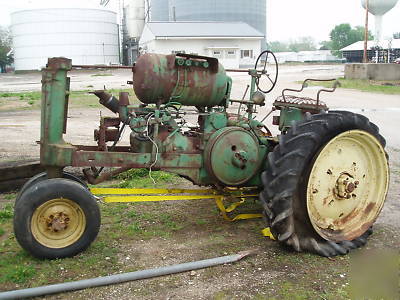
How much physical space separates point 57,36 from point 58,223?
205ft

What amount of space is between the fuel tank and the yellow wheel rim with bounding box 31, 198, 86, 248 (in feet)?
4.20

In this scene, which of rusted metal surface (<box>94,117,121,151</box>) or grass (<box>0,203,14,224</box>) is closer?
rusted metal surface (<box>94,117,121,151</box>)

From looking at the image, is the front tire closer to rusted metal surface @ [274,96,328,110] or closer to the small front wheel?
rusted metal surface @ [274,96,328,110]

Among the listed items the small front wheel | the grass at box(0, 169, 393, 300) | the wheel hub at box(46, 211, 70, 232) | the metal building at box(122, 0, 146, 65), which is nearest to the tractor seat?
the grass at box(0, 169, 393, 300)

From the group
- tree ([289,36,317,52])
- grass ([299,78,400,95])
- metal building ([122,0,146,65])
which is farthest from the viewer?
tree ([289,36,317,52])

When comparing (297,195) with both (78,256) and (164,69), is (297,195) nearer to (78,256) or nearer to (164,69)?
(164,69)

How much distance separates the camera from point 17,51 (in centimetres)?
6356

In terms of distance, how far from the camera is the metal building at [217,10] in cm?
8169

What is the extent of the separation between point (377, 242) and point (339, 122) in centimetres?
136

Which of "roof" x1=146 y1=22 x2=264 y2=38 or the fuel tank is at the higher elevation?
"roof" x1=146 y1=22 x2=264 y2=38

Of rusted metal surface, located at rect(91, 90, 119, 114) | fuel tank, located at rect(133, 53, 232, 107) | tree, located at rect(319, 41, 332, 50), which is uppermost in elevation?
tree, located at rect(319, 41, 332, 50)

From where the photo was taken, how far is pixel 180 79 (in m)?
4.63

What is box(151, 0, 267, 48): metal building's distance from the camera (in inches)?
3216

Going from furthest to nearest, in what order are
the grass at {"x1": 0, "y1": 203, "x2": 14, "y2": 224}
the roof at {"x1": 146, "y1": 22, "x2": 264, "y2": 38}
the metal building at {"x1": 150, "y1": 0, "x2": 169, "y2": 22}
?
1. the metal building at {"x1": 150, "y1": 0, "x2": 169, "y2": 22}
2. the roof at {"x1": 146, "y1": 22, "x2": 264, "y2": 38}
3. the grass at {"x1": 0, "y1": 203, "x2": 14, "y2": 224}
